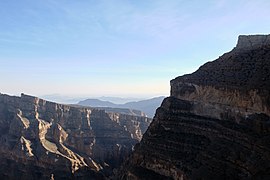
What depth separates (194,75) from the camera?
72.4 metres

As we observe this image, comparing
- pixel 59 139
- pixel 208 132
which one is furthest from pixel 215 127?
pixel 59 139

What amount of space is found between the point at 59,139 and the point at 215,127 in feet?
255

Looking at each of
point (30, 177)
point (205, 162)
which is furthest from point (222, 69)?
point (30, 177)

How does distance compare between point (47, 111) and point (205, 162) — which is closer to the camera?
point (205, 162)

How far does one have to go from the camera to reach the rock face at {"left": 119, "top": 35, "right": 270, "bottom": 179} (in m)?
50.0

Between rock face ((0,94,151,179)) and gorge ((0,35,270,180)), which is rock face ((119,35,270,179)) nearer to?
gorge ((0,35,270,180))

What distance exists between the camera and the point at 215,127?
193 ft

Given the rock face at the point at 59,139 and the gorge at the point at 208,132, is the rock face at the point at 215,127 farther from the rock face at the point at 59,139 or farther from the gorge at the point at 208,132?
the rock face at the point at 59,139

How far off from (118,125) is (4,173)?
57232 millimetres

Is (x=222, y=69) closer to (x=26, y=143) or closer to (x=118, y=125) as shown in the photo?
(x=26, y=143)

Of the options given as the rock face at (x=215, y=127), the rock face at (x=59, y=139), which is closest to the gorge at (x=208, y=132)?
the rock face at (x=215, y=127)

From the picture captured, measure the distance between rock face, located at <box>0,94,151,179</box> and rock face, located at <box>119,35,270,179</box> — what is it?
137 feet

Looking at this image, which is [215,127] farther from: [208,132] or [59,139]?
[59,139]

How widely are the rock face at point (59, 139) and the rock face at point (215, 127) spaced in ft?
137
